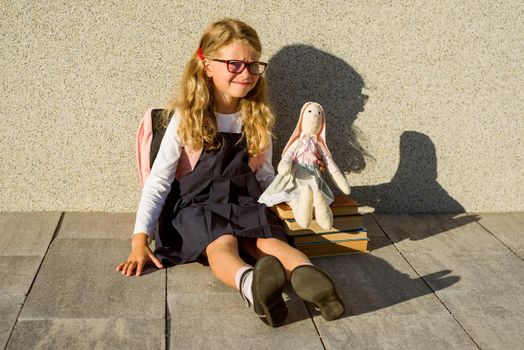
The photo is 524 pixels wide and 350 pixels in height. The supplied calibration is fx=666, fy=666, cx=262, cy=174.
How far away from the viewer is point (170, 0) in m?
3.65

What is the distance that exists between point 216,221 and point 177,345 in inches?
33.3

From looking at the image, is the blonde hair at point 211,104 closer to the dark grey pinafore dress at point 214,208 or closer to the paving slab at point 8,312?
the dark grey pinafore dress at point 214,208

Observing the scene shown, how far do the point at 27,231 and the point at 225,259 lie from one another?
4.10ft

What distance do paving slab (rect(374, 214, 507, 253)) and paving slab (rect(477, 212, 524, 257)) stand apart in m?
0.05

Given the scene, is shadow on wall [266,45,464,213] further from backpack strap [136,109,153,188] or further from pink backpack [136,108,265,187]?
backpack strap [136,109,153,188]

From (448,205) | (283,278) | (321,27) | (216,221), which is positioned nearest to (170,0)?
(321,27)

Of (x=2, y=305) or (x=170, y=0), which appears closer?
(x=2, y=305)

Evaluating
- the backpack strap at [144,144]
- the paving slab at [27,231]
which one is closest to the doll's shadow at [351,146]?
the backpack strap at [144,144]

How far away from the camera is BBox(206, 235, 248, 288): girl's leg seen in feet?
9.66

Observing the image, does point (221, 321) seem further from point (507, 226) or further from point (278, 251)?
point (507, 226)

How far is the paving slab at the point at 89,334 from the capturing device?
2.56 m

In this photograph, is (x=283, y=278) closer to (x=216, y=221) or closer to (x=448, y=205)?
(x=216, y=221)

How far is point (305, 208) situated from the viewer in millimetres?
3285

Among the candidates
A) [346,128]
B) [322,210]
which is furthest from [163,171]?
[346,128]
